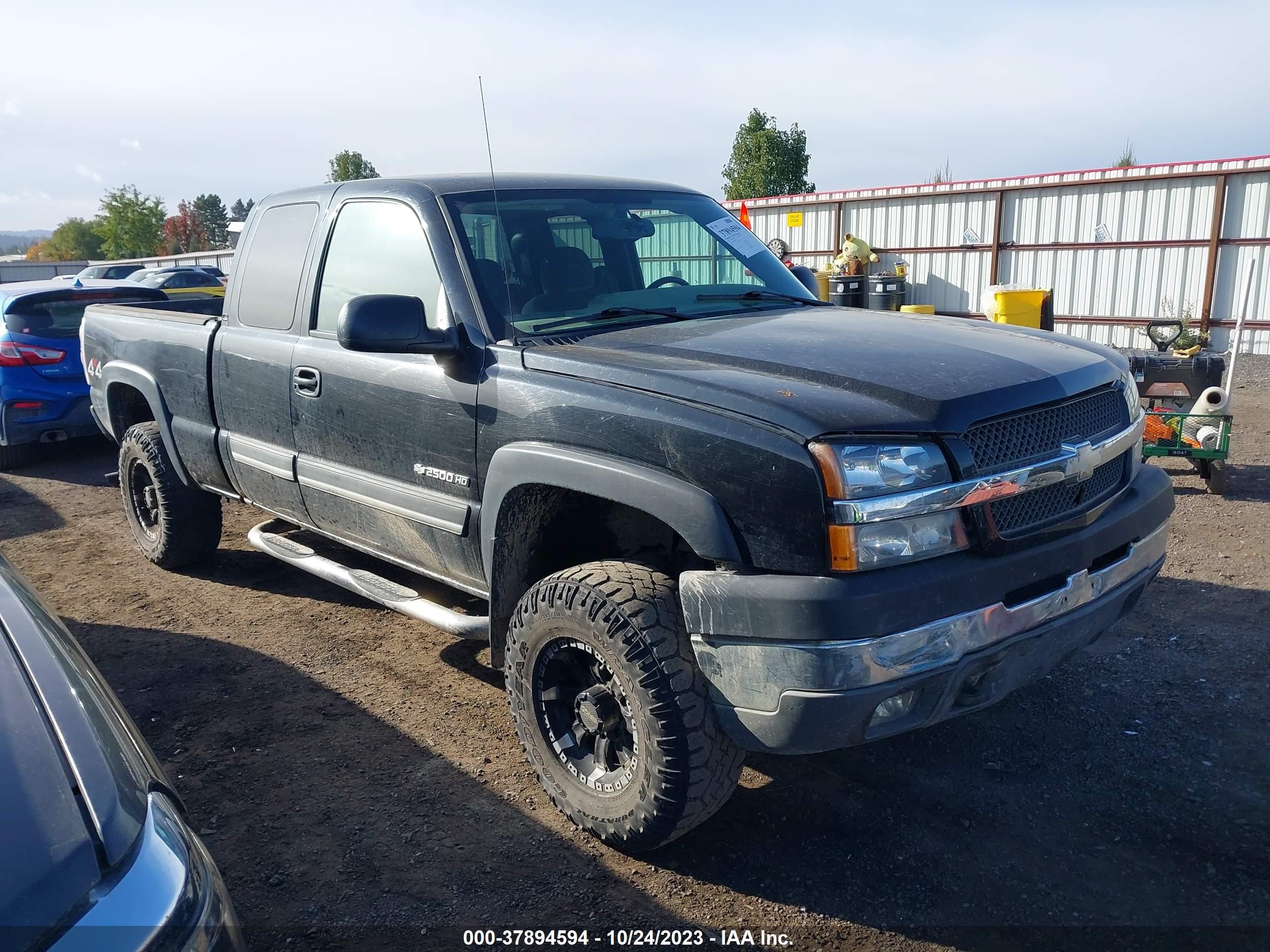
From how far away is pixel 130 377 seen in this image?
5.45 metres

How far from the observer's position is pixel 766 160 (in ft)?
124

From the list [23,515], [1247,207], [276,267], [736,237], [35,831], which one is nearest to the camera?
[35,831]

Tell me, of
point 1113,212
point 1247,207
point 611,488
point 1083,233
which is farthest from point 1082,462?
point 1083,233

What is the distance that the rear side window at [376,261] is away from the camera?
3662 millimetres

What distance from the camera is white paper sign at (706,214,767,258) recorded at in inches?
168

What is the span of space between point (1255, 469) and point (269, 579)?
705cm

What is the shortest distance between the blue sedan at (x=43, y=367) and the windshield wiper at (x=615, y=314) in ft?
20.3

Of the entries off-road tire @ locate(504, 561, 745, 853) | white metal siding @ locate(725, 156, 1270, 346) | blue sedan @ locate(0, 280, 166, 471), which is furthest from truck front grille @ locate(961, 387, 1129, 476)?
white metal siding @ locate(725, 156, 1270, 346)

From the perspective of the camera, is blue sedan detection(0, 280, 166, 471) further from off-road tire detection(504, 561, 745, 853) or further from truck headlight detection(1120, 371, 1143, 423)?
truck headlight detection(1120, 371, 1143, 423)

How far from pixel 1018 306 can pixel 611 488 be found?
666cm

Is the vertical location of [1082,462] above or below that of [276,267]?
below

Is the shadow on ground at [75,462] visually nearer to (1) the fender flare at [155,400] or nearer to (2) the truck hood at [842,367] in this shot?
(1) the fender flare at [155,400]

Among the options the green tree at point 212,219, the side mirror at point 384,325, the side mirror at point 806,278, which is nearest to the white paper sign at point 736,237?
the side mirror at point 806,278

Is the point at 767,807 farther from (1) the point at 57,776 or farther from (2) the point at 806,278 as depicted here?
(2) the point at 806,278
